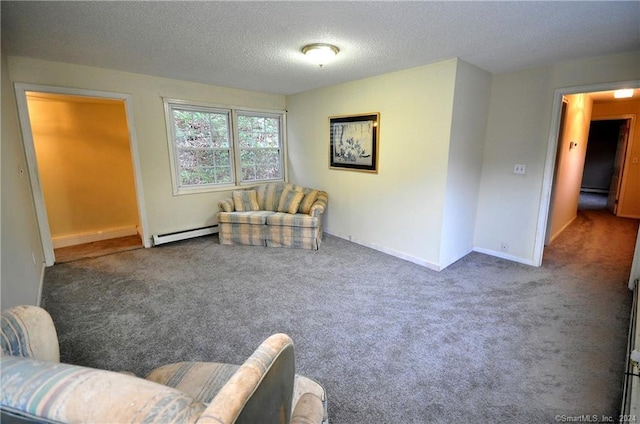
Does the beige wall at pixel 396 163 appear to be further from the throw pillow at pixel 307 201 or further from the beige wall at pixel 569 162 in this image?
the beige wall at pixel 569 162

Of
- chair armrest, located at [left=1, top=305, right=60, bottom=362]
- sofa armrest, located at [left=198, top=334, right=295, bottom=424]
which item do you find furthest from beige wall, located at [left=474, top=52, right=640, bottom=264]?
chair armrest, located at [left=1, top=305, right=60, bottom=362]

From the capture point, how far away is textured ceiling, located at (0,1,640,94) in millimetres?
1995

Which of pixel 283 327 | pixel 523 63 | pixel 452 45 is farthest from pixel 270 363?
pixel 523 63

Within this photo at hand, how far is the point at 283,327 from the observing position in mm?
2412

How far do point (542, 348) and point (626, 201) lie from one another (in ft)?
19.2

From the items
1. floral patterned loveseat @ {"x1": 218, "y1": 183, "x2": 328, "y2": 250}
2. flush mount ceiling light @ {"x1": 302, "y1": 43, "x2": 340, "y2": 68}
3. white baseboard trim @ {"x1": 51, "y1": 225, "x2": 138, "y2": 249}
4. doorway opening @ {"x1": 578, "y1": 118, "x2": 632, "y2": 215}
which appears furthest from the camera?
doorway opening @ {"x1": 578, "y1": 118, "x2": 632, "y2": 215}

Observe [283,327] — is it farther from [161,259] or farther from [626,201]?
[626,201]

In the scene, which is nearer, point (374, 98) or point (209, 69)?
point (209, 69)

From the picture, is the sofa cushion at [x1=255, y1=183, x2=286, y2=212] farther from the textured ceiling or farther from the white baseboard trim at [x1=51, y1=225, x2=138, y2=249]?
the white baseboard trim at [x1=51, y1=225, x2=138, y2=249]

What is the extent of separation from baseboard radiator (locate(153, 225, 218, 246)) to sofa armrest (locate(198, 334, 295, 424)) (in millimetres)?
4016

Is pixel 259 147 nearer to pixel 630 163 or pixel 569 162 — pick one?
pixel 569 162

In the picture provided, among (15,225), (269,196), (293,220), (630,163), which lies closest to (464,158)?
(293,220)

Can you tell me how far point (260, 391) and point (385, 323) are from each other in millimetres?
1913

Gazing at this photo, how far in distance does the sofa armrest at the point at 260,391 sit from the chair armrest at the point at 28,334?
2.48ft
